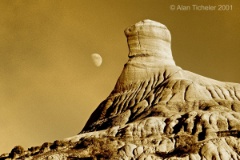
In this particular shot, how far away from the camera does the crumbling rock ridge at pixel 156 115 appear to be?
6812 centimetres

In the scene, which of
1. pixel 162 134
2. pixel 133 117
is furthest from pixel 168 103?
pixel 162 134

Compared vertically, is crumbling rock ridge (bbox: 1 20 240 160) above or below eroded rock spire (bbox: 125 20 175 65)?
below

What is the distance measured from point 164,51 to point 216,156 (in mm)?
46671

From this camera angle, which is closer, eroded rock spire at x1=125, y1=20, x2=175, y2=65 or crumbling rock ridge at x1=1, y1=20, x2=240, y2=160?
crumbling rock ridge at x1=1, y1=20, x2=240, y2=160

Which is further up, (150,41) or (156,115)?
(150,41)

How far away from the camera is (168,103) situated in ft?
279

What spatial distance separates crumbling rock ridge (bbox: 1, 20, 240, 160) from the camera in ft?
224

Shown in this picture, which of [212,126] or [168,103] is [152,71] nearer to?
[168,103]

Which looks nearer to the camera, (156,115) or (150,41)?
(156,115)

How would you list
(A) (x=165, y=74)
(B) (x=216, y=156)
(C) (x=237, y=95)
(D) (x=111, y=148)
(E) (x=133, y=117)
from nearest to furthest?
(B) (x=216, y=156), (D) (x=111, y=148), (E) (x=133, y=117), (C) (x=237, y=95), (A) (x=165, y=74)

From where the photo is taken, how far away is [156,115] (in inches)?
3125

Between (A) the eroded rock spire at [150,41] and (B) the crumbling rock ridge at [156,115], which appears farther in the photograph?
(A) the eroded rock spire at [150,41]

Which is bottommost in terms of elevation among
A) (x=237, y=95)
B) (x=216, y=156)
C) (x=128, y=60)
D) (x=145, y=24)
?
A: (x=216, y=156)

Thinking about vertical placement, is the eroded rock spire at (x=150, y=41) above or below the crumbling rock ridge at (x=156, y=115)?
above
